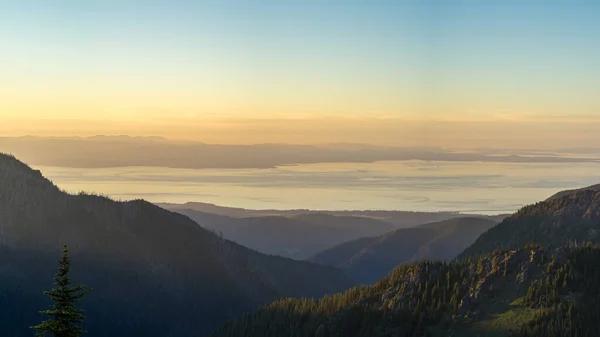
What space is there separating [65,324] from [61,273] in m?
6.88

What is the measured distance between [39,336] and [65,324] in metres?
3.54

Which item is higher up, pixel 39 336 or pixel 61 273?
pixel 61 273

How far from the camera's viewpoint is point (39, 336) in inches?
4341

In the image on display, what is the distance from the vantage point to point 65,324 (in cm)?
11106

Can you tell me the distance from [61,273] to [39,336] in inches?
339

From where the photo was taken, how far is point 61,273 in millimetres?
113375
